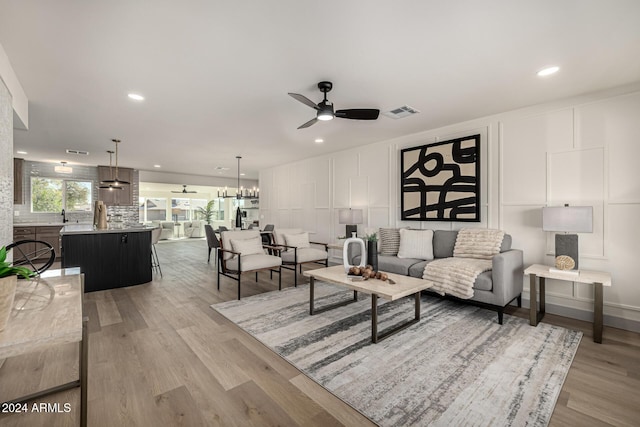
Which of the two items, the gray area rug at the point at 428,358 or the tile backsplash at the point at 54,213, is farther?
the tile backsplash at the point at 54,213

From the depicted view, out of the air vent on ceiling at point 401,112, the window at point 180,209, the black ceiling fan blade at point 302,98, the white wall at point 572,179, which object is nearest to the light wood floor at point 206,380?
the white wall at point 572,179

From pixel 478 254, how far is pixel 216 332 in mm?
3342

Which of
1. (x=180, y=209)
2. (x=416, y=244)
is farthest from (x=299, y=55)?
(x=180, y=209)

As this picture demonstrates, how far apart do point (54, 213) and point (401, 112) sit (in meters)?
9.24

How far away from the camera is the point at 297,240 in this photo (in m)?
5.37

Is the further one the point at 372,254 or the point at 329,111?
the point at 372,254

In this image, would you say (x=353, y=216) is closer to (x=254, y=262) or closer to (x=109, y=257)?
(x=254, y=262)

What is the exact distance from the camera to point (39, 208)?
7.55 metres

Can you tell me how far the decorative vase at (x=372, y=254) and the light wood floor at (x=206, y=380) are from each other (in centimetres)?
162

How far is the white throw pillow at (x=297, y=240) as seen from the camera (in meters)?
5.28

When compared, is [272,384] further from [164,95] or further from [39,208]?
[39,208]

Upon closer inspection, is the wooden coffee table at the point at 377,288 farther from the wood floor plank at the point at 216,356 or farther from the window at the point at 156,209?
the window at the point at 156,209

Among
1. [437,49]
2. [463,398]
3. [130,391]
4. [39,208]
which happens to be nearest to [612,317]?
[463,398]

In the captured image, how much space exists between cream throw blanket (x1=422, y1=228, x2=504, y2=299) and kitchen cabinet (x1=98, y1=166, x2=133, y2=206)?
8784 millimetres
